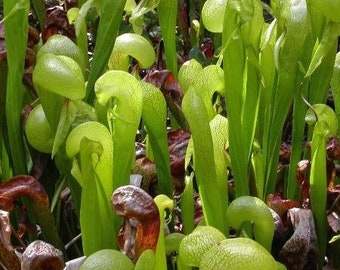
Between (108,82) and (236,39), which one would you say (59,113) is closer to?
(108,82)

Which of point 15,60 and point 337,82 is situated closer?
point 15,60

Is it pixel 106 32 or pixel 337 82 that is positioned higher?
pixel 106 32

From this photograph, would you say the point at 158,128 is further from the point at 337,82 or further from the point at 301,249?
the point at 337,82

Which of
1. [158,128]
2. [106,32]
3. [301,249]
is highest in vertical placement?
[106,32]

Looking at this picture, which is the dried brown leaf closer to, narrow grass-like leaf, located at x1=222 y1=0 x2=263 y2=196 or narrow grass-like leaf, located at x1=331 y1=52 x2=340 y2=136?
narrow grass-like leaf, located at x1=222 y1=0 x2=263 y2=196

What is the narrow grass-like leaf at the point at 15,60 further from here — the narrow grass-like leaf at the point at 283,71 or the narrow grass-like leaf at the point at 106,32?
the narrow grass-like leaf at the point at 283,71

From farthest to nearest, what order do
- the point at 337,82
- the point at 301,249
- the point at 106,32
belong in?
the point at 337,82, the point at 106,32, the point at 301,249

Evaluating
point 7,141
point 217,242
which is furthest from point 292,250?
point 7,141

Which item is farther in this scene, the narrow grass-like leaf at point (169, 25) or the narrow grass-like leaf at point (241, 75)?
the narrow grass-like leaf at point (169, 25)

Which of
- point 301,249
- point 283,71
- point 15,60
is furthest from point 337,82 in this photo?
point 15,60

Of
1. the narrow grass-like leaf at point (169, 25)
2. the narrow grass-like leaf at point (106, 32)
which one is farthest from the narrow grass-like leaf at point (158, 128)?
the narrow grass-like leaf at point (169, 25)

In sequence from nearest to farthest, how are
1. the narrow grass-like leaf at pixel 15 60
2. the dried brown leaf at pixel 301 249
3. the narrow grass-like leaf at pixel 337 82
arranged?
the dried brown leaf at pixel 301 249 < the narrow grass-like leaf at pixel 15 60 < the narrow grass-like leaf at pixel 337 82
